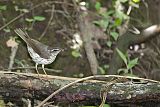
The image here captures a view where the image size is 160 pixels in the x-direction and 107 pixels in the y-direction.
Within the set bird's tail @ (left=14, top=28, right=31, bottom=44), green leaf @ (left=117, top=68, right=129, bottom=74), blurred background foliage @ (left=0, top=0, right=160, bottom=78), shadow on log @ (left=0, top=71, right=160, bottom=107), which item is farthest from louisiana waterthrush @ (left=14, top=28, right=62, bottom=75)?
green leaf @ (left=117, top=68, right=129, bottom=74)

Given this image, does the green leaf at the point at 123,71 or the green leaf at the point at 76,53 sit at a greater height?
the green leaf at the point at 76,53

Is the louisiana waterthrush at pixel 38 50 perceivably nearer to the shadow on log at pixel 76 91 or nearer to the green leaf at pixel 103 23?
the shadow on log at pixel 76 91

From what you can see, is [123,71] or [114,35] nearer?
[123,71]

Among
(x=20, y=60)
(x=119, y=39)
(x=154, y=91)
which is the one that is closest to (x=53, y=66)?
(x=20, y=60)

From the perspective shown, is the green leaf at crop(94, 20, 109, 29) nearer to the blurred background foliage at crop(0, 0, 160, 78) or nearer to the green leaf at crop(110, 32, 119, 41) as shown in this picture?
the blurred background foliage at crop(0, 0, 160, 78)

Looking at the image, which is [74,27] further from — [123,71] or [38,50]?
[38,50]

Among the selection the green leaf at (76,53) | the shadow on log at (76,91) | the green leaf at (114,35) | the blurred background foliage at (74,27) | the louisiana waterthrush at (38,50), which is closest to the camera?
the shadow on log at (76,91)

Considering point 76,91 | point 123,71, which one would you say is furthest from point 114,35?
point 76,91

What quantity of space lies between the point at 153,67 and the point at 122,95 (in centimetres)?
262

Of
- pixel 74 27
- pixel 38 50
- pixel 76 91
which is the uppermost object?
pixel 74 27

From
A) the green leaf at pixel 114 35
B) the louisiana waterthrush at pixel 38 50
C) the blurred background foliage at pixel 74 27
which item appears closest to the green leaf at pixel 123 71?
the blurred background foliage at pixel 74 27

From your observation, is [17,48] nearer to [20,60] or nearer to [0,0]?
[20,60]

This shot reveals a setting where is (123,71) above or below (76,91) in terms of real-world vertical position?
above

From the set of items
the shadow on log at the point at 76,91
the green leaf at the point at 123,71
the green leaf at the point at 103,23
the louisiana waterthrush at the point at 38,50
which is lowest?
the shadow on log at the point at 76,91
